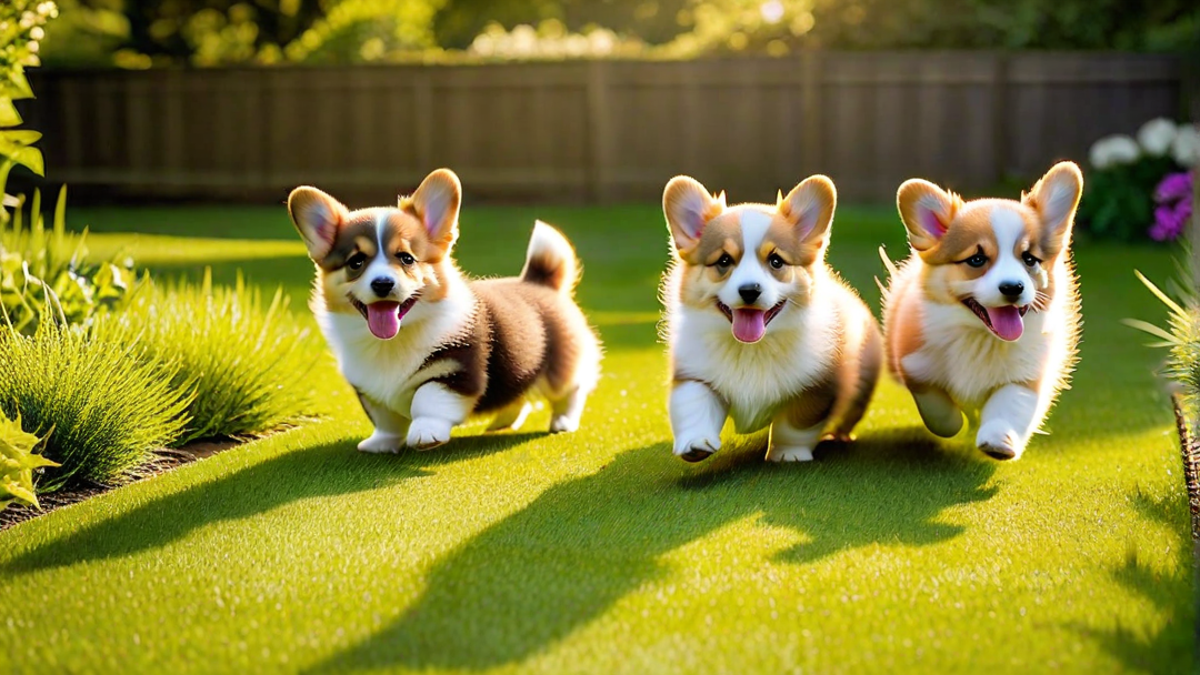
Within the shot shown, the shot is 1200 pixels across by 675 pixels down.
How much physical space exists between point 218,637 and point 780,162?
41.5 feet

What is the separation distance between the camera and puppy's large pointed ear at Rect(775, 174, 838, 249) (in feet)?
14.2

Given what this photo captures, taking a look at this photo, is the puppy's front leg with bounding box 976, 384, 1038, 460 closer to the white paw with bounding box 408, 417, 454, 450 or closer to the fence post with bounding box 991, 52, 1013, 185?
the white paw with bounding box 408, 417, 454, 450

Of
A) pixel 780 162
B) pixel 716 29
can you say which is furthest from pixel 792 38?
pixel 780 162

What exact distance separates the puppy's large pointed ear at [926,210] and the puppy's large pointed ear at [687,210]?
603mm

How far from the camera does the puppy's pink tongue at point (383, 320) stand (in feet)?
14.5

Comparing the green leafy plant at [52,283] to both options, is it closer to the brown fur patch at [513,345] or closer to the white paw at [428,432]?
the white paw at [428,432]

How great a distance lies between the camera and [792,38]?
703 inches

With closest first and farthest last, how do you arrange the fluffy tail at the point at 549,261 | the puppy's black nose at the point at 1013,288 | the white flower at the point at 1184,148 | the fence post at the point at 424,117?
the puppy's black nose at the point at 1013,288 → the fluffy tail at the point at 549,261 → the white flower at the point at 1184,148 → the fence post at the point at 424,117

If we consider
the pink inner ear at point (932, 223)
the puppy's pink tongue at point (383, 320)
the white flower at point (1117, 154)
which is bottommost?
the white flower at point (1117, 154)

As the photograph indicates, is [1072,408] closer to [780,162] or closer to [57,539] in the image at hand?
[57,539]

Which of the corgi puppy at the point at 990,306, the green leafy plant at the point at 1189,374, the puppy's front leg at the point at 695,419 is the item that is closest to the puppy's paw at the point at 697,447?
the puppy's front leg at the point at 695,419

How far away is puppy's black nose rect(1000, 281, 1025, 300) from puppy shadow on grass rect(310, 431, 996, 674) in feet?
2.22

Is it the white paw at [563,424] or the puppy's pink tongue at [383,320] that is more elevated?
the puppy's pink tongue at [383,320]

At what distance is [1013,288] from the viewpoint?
4.11 m
